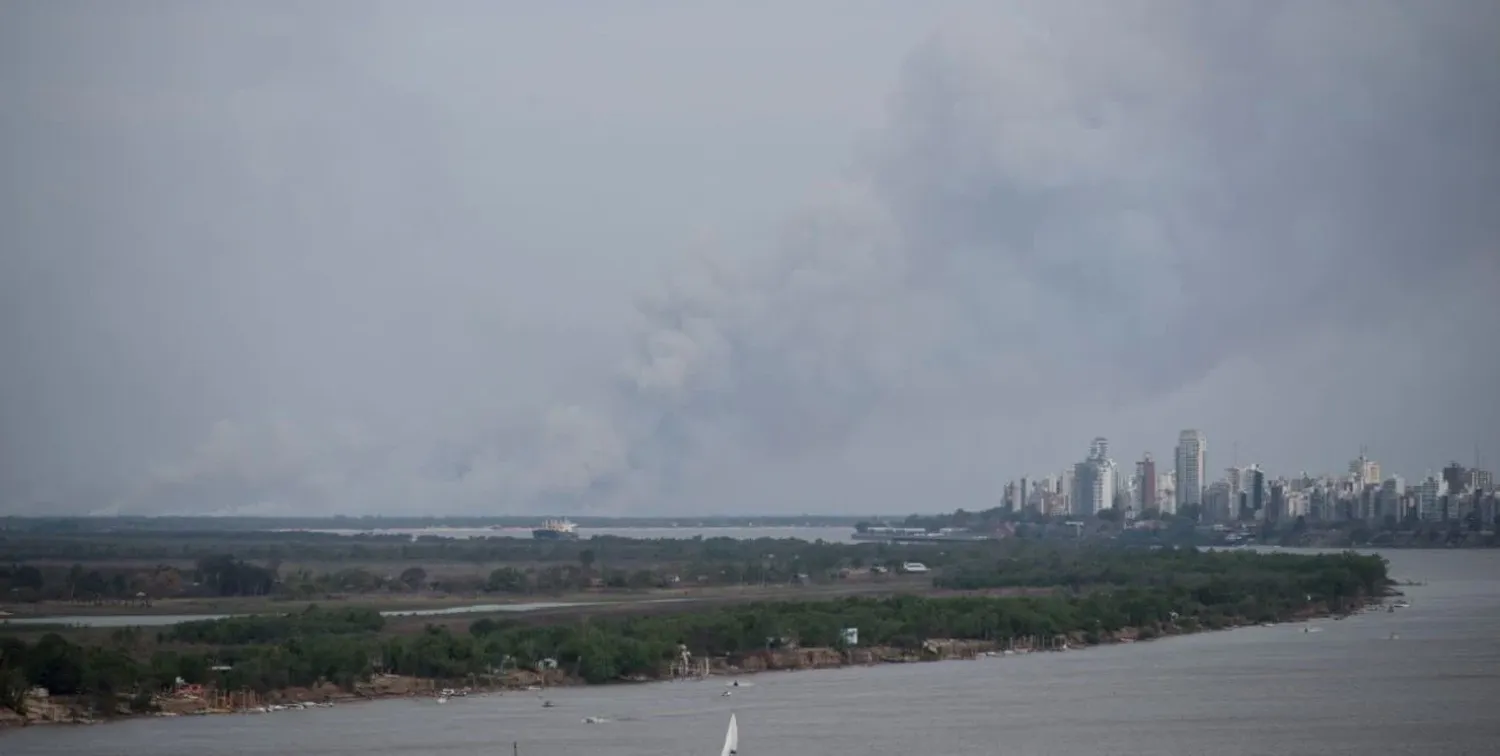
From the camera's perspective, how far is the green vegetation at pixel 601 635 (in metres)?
32.5

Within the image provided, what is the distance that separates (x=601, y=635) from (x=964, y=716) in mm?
10871

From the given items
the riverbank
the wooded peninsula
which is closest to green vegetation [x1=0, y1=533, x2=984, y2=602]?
the wooded peninsula

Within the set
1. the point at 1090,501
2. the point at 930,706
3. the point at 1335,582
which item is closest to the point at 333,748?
the point at 930,706

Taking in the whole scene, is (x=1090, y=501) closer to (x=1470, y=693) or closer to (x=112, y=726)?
(x=1470, y=693)

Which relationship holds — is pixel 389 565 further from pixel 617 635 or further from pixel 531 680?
pixel 531 680

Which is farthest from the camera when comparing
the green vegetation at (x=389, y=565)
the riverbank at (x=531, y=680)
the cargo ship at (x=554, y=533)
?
the cargo ship at (x=554, y=533)

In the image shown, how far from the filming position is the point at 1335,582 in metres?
57.6

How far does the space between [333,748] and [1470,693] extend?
67.4ft

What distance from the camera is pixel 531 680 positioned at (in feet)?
118

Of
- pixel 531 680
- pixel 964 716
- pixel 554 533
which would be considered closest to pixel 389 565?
pixel 554 533

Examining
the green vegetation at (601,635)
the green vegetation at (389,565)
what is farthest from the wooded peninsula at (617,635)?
the green vegetation at (389,565)

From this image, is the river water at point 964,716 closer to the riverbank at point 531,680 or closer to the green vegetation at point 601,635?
the riverbank at point 531,680

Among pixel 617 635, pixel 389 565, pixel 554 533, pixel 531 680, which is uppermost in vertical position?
pixel 554 533

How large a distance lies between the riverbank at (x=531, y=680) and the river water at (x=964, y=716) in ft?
2.48
